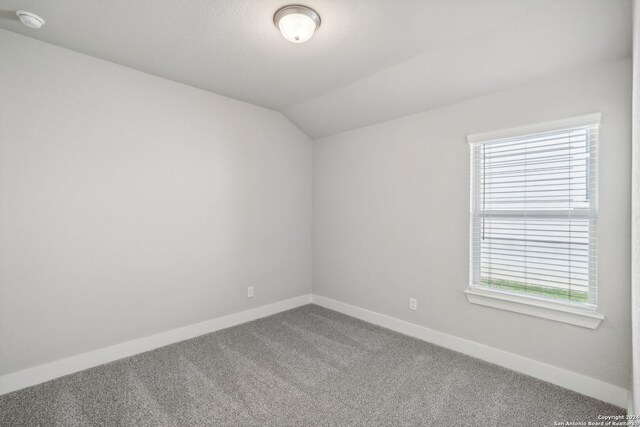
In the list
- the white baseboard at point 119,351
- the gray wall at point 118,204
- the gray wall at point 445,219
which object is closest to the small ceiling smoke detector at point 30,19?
the gray wall at point 118,204

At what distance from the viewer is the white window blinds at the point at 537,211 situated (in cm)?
210

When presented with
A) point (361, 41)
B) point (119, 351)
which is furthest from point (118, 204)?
point (361, 41)

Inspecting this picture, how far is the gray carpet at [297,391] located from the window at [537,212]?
73 centimetres

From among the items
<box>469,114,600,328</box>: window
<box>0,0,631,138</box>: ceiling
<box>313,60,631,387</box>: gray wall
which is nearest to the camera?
<box>0,0,631,138</box>: ceiling

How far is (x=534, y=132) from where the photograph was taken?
2.29 m

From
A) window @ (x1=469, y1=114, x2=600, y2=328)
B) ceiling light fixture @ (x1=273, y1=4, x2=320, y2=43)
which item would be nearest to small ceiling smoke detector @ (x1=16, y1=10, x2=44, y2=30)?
ceiling light fixture @ (x1=273, y1=4, x2=320, y2=43)

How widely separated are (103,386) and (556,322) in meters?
3.39

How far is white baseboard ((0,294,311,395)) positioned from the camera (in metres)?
2.12

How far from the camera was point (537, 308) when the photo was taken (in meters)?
2.27

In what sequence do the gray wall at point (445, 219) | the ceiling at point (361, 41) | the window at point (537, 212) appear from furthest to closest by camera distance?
the window at point (537, 212) < the gray wall at point (445, 219) < the ceiling at point (361, 41)

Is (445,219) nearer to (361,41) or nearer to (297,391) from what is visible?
(361,41)

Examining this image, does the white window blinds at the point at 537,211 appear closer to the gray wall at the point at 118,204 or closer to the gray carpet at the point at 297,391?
the gray carpet at the point at 297,391

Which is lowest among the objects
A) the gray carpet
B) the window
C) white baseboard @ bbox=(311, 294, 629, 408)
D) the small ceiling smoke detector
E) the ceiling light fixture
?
the gray carpet

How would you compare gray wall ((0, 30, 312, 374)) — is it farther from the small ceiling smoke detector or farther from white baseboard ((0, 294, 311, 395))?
the small ceiling smoke detector
